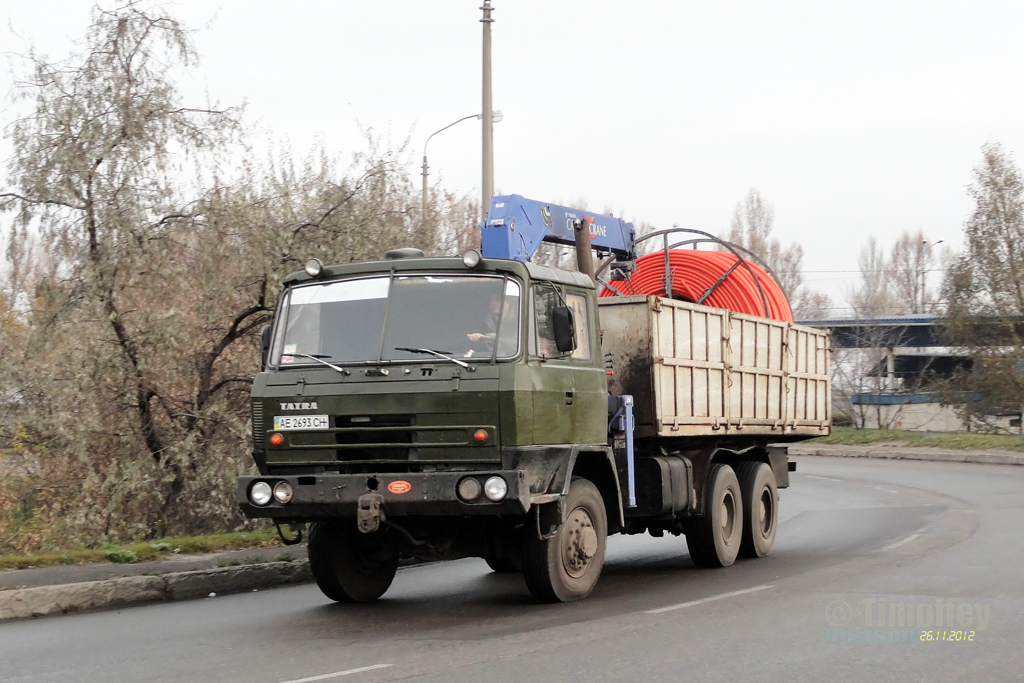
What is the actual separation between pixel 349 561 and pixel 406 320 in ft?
7.22

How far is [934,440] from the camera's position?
115ft

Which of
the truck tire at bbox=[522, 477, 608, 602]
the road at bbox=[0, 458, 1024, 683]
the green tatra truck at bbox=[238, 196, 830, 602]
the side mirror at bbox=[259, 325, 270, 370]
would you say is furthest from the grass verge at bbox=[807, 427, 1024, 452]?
the side mirror at bbox=[259, 325, 270, 370]

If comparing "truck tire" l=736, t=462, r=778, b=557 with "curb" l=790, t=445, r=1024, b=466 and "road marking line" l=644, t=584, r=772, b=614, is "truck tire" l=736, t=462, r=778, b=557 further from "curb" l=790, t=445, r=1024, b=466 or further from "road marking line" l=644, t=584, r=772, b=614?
"curb" l=790, t=445, r=1024, b=466

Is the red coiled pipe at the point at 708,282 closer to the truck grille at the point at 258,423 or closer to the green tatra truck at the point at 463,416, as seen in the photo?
the green tatra truck at the point at 463,416

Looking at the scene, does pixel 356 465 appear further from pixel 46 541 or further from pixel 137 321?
pixel 46 541

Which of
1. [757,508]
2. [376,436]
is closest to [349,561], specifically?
[376,436]

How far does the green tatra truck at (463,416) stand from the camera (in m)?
8.07

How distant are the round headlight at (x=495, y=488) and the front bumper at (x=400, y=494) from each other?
3cm

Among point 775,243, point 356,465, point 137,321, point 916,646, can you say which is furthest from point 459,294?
point 775,243

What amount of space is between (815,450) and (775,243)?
3702 cm

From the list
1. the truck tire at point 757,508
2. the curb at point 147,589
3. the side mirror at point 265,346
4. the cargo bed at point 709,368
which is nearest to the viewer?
the curb at point 147,589

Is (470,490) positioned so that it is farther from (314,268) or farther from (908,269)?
(908,269)

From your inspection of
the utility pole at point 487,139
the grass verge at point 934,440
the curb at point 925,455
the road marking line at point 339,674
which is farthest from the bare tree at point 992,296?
the road marking line at point 339,674

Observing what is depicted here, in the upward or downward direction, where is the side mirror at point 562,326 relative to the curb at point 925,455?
upward
